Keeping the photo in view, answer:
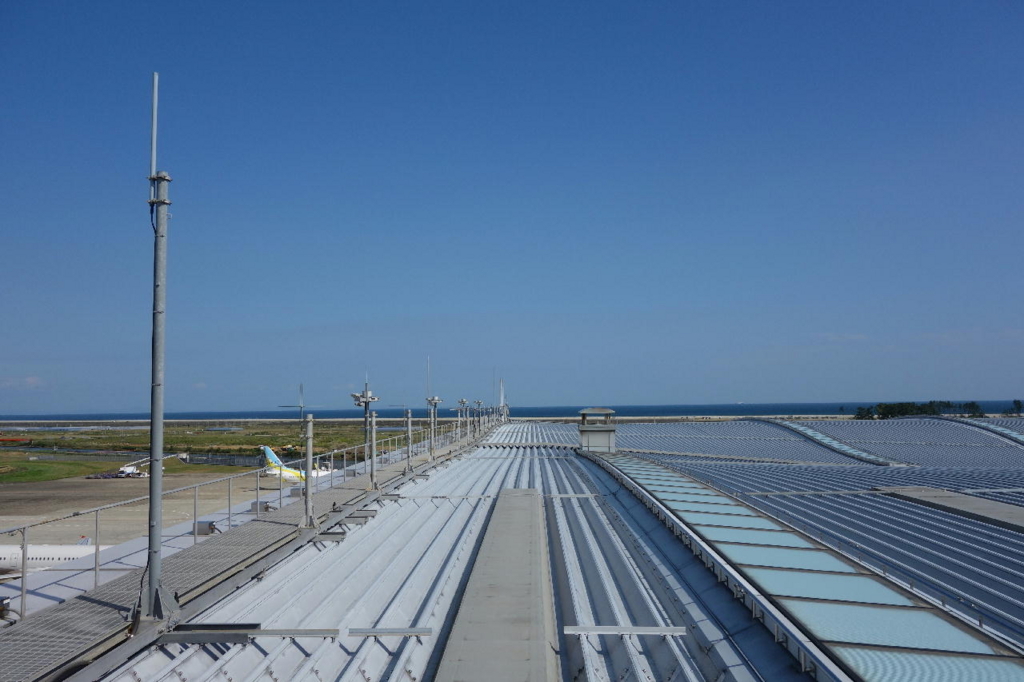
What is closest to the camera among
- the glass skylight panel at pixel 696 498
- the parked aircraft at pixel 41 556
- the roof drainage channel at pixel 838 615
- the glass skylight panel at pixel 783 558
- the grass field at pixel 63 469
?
the roof drainage channel at pixel 838 615

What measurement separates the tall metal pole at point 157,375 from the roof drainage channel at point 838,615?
5.91 m

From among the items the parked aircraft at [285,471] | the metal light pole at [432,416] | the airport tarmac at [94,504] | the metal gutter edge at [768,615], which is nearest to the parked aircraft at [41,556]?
the airport tarmac at [94,504]

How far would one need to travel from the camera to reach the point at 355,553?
32.3 ft

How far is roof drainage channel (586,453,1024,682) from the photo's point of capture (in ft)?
15.6

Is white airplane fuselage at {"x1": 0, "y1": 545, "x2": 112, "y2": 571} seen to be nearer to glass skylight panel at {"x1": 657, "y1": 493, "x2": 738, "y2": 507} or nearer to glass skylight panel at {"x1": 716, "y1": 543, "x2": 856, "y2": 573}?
glass skylight panel at {"x1": 657, "y1": 493, "x2": 738, "y2": 507}

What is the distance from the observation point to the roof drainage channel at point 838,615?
4.75 m

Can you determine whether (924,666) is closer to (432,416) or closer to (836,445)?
(432,416)

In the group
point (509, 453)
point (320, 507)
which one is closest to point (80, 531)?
point (509, 453)

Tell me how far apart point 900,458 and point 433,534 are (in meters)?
26.4

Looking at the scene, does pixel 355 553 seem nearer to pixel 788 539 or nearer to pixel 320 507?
pixel 320 507

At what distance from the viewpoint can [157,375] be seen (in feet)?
21.1

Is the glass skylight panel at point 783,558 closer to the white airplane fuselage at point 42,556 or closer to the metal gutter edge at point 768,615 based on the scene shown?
the metal gutter edge at point 768,615

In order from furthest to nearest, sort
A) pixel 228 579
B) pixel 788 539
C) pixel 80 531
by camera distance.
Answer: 1. pixel 80 531
2. pixel 788 539
3. pixel 228 579

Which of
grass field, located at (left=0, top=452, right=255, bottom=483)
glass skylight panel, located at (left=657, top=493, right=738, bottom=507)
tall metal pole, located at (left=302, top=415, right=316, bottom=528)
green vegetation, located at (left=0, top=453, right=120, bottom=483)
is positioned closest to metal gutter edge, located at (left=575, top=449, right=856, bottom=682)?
glass skylight panel, located at (left=657, top=493, right=738, bottom=507)
